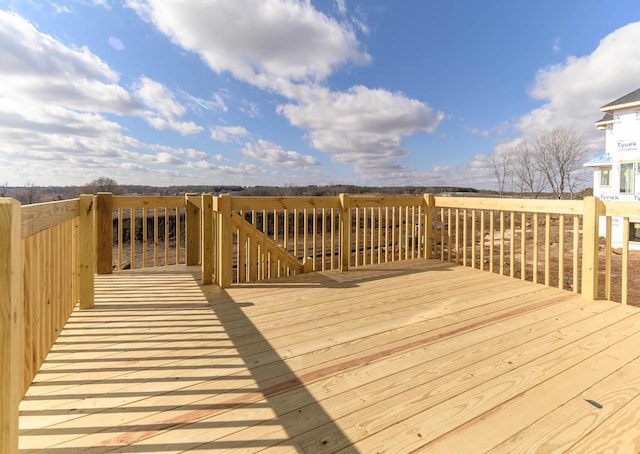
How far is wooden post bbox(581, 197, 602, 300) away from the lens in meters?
3.01

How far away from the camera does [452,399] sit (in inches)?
57.2

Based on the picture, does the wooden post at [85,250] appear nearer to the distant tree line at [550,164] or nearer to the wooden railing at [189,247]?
the wooden railing at [189,247]

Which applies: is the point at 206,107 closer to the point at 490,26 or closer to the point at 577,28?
the point at 490,26

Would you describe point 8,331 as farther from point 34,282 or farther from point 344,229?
point 344,229

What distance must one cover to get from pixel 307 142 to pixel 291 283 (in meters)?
18.0

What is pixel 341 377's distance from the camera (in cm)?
165

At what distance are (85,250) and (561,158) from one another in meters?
24.5

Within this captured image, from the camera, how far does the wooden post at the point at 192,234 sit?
15.3ft

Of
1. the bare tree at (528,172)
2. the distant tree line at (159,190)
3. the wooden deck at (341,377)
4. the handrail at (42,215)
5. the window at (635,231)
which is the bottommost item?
the wooden deck at (341,377)

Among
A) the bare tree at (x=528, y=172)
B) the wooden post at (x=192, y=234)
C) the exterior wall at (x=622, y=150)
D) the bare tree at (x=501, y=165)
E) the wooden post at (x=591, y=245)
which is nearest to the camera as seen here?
the wooden post at (x=591, y=245)

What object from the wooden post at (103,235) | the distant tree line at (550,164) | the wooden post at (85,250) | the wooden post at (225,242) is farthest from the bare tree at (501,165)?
the wooden post at (85,250)

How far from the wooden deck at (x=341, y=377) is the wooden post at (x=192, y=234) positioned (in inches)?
68.2

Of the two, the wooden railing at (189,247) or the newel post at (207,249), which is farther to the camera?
the newel post at (207,249)

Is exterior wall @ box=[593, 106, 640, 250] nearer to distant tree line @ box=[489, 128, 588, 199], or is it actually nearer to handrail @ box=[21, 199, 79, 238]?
distant tree line @ box=[489, 128, 588, 199]
